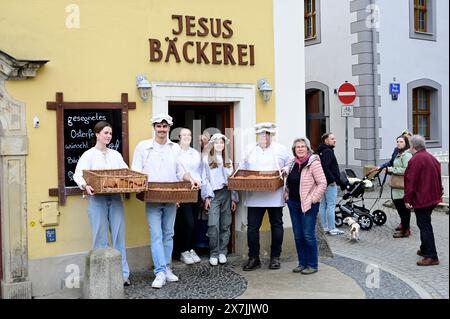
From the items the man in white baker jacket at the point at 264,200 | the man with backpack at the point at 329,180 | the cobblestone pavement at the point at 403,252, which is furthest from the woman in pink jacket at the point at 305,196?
the man with backpack at the point at 329,180

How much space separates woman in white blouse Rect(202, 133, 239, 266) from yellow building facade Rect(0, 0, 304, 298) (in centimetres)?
44

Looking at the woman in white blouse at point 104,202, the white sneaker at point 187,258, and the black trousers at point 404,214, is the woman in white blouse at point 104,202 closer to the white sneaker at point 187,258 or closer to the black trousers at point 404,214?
the white sneaker at point 187,258

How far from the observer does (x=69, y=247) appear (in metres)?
6.75

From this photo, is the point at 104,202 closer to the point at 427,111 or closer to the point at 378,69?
the point at 378,69

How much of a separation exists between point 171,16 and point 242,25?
111 cm

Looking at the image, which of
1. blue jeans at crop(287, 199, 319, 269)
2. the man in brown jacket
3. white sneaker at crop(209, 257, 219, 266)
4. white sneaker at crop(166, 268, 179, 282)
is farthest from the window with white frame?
white sneaker at crop(166, 268, 179, 282)

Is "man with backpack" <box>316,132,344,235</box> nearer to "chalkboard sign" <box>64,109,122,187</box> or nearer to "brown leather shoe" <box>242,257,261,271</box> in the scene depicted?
"brown leather shoe" <box>242,257,261,271</box>

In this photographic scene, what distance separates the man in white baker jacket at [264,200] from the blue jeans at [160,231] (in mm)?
1117

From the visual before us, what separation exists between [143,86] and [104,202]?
5.28 ft

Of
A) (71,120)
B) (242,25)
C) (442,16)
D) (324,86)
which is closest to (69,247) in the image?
(71,120)

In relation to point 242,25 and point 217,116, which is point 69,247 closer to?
point 217,116

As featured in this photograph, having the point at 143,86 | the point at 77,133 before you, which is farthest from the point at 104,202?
the point at 143,86

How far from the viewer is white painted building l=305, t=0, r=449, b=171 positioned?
15.7 metres

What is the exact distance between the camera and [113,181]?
600 cm
